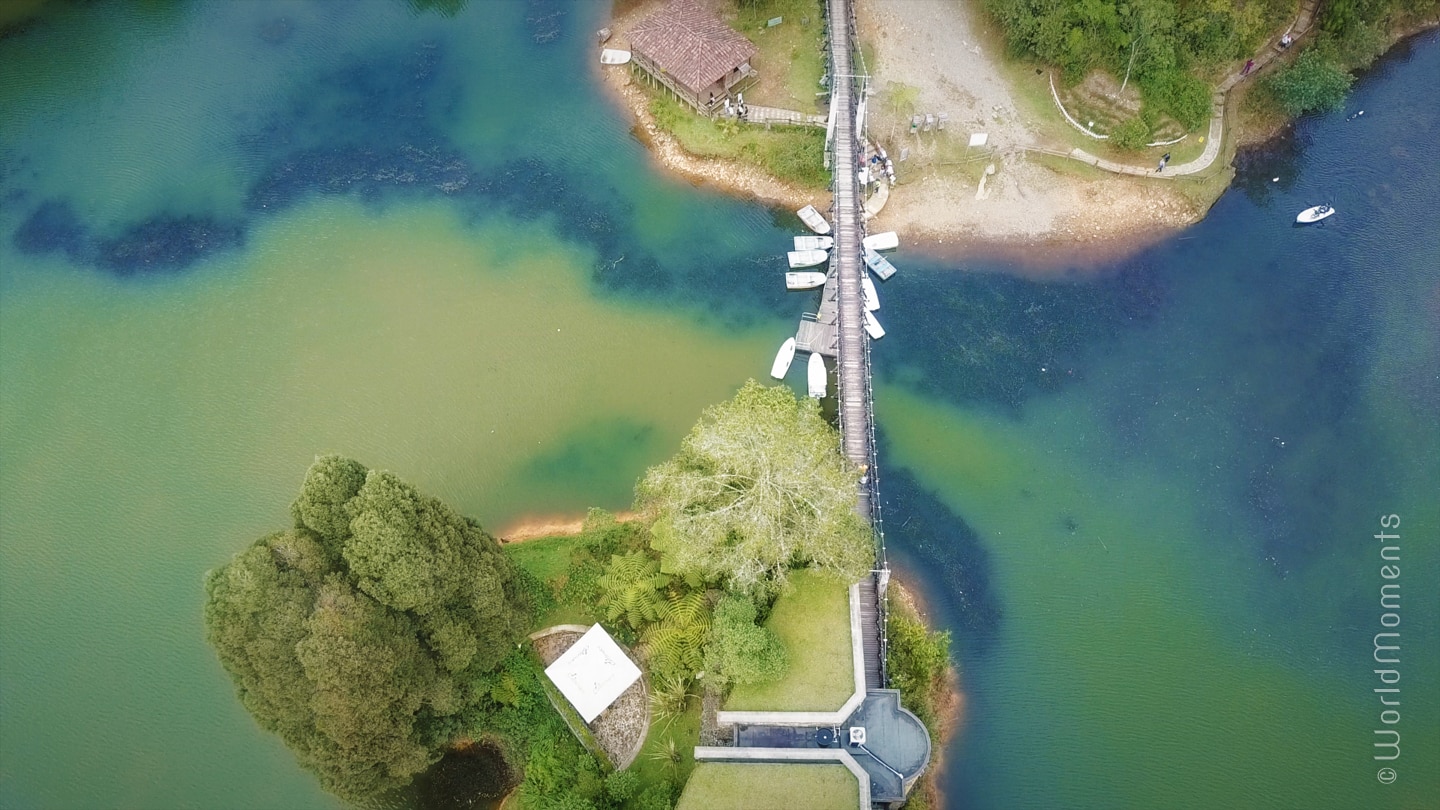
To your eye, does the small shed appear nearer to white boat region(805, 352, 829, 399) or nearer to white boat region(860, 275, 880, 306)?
white boat region(860, 275, 880, 306)

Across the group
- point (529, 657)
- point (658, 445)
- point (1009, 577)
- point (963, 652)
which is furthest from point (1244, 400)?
point (529, 657)

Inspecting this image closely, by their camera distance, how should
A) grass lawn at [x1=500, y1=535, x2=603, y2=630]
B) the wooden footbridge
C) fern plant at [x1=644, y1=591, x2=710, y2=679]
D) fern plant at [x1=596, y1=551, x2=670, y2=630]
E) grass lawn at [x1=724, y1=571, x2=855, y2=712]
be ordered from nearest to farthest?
grass lawn at [x1=724, y1=571, x2=855, y2=712] < fern plant at [x1=644, y1=591, x2=710, y2=679] < fern plant at [x1=596, y1=551, x2=670, y2=630] < the wooden footbridge < grass lawn at [x1=500, y1=535, x2=603, y2=630]

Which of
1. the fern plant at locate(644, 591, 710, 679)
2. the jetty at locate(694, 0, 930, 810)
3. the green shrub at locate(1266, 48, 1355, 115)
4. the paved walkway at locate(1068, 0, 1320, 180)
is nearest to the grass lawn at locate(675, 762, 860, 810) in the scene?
the jetty at locate(694, 0, 930, 810)

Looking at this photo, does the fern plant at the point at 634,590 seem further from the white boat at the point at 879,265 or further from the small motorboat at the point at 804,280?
the white boat at the point at 879,265

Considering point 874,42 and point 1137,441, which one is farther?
point 874,42

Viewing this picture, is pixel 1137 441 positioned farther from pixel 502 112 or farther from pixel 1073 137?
pixel 502 112

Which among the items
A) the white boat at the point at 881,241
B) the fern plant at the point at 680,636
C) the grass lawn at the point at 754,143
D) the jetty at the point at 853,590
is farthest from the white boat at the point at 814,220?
the fern plant at the point at 680,636
